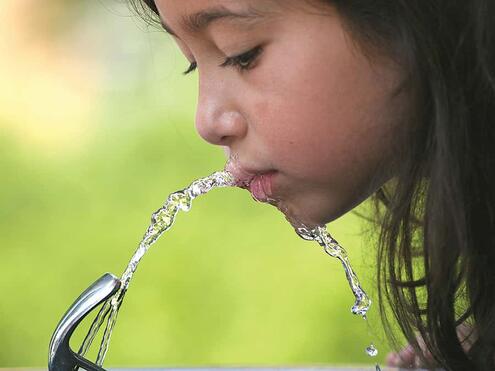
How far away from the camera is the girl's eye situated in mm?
1165

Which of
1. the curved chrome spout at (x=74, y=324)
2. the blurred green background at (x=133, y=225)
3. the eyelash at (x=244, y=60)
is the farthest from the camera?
the blurred green background at (x=133, y=225)

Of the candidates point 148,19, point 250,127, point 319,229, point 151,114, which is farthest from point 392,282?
point 151,114

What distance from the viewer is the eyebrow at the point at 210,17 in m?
1.15

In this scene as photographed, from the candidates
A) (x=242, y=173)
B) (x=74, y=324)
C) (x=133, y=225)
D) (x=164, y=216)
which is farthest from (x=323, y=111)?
(x=133, y=225)

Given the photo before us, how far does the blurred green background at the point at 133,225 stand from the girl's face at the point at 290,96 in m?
0.57

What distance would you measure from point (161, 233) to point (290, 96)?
251mm

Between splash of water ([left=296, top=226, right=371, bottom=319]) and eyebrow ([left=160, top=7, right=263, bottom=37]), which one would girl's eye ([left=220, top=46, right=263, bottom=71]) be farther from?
splash of water ([left=296, top=226, right=371, bottom=319])

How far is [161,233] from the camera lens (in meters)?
1.30

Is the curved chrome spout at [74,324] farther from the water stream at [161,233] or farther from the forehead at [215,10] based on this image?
the forehead at [215,10]

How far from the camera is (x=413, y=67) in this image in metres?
1.17

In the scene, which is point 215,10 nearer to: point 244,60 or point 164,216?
point 244,60

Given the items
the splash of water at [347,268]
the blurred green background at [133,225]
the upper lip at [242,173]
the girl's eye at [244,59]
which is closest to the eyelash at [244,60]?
the girl's eye at [244,59]

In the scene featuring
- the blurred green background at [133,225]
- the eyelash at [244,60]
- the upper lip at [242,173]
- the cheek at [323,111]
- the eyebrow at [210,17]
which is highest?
the eyebrow at [210,17]

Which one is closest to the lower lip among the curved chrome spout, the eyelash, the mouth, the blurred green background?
the mouth
